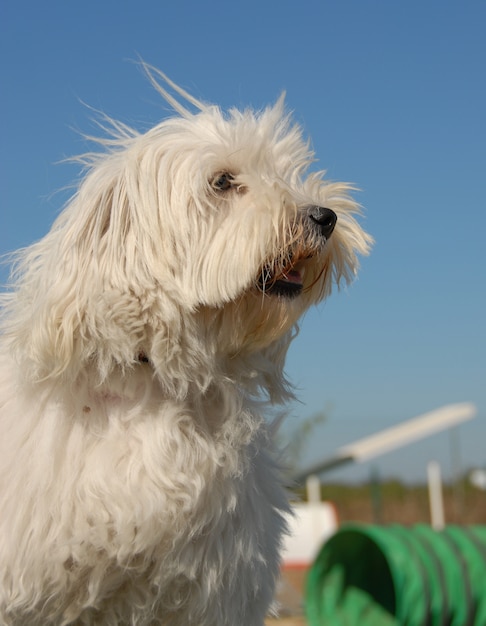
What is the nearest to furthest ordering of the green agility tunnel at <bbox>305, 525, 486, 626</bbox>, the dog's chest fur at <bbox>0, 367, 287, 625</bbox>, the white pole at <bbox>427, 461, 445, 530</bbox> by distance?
the dog's chest fur at <bbox>0, 367, 287, 625</bbox> → the green agility tunnel at <bbox>305, 525, 486, 626</bbox> → the white pole at <bbox>427, 461, 445, 530</bbox>

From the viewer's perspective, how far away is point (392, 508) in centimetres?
1305

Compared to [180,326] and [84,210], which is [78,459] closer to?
[180,326]

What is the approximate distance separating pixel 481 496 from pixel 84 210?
34.2 feet

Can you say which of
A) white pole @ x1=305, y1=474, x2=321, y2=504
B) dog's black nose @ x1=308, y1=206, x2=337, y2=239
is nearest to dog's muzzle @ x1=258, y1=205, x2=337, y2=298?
dog's black nose @ x1=308, y1=206, x2=337, y2=239

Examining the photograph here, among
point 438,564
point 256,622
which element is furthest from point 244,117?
point 438,564

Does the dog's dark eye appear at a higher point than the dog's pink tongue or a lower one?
higher

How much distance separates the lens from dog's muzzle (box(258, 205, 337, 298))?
3209 millimetres

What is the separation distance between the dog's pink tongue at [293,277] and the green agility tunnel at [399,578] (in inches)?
151

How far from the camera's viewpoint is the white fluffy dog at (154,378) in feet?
10.3

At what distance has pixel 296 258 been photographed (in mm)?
3240

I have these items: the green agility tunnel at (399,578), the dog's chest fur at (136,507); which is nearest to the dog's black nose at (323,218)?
the dog's chest fur at (136,507)

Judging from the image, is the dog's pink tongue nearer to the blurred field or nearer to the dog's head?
the dog's head

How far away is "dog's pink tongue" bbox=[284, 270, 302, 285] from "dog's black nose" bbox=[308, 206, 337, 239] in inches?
6.6

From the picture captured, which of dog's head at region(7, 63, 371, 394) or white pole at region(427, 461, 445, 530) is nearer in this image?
dog's head at region(7, 63, 371, 394)
